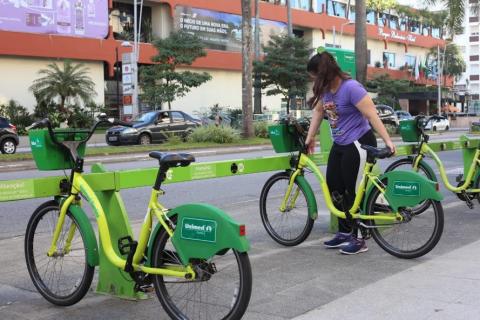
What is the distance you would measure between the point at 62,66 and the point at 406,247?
3602 centimetres

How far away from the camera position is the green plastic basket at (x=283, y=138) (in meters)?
6.27

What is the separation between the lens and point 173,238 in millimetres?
3635

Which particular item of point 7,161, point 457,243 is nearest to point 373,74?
point 7,161

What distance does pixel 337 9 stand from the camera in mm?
68125

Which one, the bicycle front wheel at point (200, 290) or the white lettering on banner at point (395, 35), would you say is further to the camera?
the white lettering on banner at point (395, 35)

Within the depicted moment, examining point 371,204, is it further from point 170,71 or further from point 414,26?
point 414,26

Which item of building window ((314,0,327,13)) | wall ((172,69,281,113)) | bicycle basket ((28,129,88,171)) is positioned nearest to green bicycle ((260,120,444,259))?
bicycle basket ((28,129,88,171))

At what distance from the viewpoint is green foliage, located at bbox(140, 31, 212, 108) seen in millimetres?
37375

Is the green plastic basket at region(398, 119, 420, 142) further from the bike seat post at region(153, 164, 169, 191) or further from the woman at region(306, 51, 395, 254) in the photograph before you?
the bike seat post at region(153, 164, 169, 191)

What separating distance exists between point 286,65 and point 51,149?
40.1 metres

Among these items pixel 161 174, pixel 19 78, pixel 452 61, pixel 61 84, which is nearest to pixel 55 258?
pixel 161 174

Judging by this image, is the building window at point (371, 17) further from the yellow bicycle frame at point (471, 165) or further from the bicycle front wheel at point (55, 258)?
the bicycle front wheel at point (55, 258)

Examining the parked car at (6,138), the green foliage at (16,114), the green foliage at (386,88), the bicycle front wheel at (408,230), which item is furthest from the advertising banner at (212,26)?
the bicycle front wheel at (408,230)

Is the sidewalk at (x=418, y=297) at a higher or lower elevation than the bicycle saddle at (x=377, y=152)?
lower
